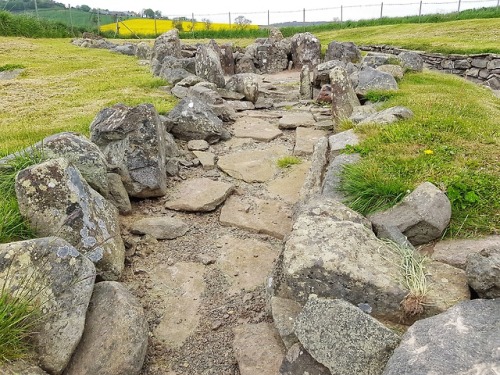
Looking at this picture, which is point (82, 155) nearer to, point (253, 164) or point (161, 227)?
point (161, 227)

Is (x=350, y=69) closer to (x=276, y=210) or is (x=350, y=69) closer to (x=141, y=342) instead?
(x=276, y=210)

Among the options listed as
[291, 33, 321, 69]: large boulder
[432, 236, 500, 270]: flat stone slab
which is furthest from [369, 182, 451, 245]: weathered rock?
[291, 33, 321, 69]: large boulder

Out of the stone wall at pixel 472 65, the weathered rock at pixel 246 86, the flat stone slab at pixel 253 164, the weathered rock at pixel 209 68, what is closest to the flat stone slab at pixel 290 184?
the flat stone slab at pixel 253 164

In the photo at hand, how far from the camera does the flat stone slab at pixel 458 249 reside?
3.17m

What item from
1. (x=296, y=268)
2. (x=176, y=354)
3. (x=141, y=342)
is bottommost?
(x=176, y=354)

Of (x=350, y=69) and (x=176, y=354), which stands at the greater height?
(x=350, y=69)

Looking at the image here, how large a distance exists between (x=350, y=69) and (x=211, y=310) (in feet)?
31.7

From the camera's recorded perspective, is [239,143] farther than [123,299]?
Yes

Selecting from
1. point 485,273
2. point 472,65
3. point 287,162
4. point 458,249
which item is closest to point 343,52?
point 472,65

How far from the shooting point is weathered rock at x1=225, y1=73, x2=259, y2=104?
10.2 metres

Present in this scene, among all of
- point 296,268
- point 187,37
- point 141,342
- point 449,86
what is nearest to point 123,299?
point 141,342

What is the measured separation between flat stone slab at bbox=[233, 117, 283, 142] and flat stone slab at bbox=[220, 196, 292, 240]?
2487 millimetres

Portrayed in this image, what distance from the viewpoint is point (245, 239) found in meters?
4.39

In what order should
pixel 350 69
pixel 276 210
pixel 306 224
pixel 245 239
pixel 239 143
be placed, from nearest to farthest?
pixel 306 224 < pixel 245 239 < pixel 276 210 < pixel 239 143 < pixel 350 69
